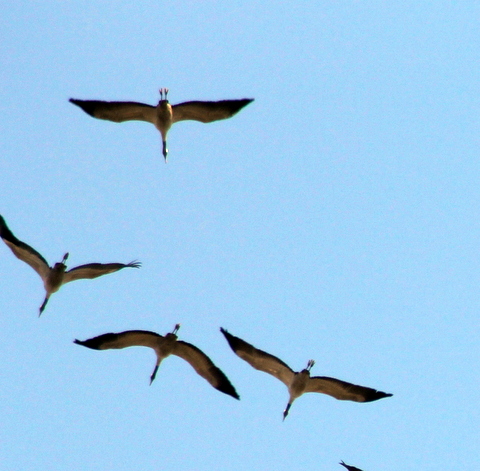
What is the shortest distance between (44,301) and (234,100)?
8089 mm

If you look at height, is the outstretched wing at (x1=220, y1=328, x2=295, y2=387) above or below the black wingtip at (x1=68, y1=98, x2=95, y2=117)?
below

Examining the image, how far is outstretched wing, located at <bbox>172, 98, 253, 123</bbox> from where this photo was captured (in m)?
32.8

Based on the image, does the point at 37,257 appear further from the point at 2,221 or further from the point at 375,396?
the point at 375,396

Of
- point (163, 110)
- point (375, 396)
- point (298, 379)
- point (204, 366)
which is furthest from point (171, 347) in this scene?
point (163, 110)

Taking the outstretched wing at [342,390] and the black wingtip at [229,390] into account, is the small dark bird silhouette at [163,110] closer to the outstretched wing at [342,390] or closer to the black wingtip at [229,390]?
the black wingtip at [229,390]

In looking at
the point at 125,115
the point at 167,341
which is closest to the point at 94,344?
the point at 167,341

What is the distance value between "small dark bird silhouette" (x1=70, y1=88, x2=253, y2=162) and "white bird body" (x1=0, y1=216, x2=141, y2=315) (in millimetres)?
4019

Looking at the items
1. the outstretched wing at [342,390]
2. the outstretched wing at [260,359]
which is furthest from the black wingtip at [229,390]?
the outstretched wing at [342,390]

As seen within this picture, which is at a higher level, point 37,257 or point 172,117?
point 172,117

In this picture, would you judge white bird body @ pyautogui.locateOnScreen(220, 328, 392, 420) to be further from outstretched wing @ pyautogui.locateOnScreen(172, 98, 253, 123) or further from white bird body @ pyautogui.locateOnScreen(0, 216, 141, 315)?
outstretched wing @ pyautogui.locateOnScreen(172, 98, 253, 123)

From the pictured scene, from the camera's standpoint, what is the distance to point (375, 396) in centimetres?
3344

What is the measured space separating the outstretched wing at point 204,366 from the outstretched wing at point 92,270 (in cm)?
278

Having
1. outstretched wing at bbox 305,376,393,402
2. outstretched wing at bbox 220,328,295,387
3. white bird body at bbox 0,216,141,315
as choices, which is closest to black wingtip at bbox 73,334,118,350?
white bird body at bbox 0,216,141,315

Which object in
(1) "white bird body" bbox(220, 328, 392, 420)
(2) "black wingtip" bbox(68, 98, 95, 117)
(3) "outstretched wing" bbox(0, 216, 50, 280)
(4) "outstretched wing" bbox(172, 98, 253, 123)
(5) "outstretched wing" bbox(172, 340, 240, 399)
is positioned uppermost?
(4) "outstretched wing" bbox(172, 98, 253, 123)
